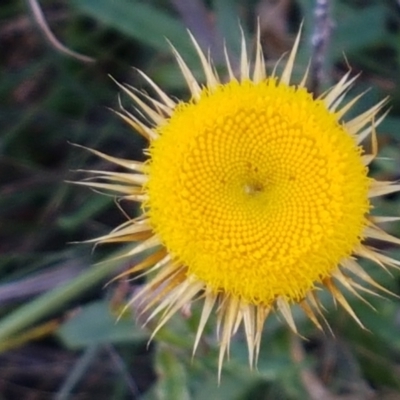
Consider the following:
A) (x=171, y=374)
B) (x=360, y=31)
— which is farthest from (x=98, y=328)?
(x=360, y=31)

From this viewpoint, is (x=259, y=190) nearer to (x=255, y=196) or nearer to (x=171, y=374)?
(x=255, y=196)

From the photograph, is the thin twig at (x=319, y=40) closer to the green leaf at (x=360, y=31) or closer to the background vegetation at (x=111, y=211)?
the background vegetation at (x=111, y=211)

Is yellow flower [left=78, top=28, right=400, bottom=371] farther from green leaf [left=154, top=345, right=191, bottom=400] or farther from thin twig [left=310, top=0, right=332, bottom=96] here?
green leaf [left=154, top=345, right=191, bottom=400]

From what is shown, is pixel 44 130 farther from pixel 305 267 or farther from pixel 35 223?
pixel 305 267

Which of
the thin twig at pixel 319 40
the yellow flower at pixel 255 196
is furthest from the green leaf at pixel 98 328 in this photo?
the thin twig at pixel 319 40

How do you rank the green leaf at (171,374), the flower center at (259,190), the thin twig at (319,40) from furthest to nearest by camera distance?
the green leaf at (171,374)
the thin twig at (319,40)
the flower center at (259,190)

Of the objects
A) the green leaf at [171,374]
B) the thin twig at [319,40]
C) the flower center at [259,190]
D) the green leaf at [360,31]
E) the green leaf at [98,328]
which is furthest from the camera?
the green leaf at [360,31]
